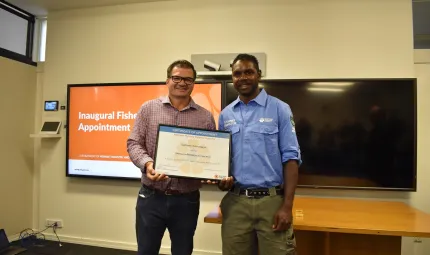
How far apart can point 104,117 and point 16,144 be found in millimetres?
1201

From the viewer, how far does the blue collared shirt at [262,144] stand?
1.44m

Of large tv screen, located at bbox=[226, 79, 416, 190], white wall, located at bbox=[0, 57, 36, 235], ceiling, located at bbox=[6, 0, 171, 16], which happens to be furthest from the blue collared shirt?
white wall, located at bbox=[0, 57, 36, 235]

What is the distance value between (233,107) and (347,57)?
5.85 ft

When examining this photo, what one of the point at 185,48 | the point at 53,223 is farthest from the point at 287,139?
the point at 53,223

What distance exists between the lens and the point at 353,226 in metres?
1.72

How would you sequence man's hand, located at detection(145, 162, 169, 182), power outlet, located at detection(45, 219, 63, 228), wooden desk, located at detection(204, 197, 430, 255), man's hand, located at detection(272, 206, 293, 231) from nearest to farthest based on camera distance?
→ man's hand, located at detection(272, 206, 293, 231) → man's hand, located at detection(145, 162, 169, 182) → wooden desk, located at detection(204, 197, 430, 255) → power outlet, located at detection(45, 219, 63, 228)

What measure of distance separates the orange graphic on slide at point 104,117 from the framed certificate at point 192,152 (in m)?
1.55

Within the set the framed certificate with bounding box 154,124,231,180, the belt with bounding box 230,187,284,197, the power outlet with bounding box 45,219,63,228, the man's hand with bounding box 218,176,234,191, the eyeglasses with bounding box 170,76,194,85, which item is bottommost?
the power outlet with bounding box 45,219,63,228

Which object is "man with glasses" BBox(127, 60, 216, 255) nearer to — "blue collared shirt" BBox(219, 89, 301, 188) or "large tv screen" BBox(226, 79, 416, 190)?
"blue collared shirt" BBox(219, 89, 301, 188)

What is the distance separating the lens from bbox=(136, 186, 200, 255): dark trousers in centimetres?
158

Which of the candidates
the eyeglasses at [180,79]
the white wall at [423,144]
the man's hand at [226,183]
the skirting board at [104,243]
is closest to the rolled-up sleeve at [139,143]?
the eyeglasses at [180,79]

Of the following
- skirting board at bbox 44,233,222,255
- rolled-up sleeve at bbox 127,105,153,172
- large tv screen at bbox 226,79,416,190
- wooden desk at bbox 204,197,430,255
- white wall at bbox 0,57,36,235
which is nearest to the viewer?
rolled-up sleeve at bbox 127,105,153,172

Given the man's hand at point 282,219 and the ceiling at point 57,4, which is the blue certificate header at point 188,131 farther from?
the ceiling at point 57,4

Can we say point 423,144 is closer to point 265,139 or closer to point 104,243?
point 265,139
